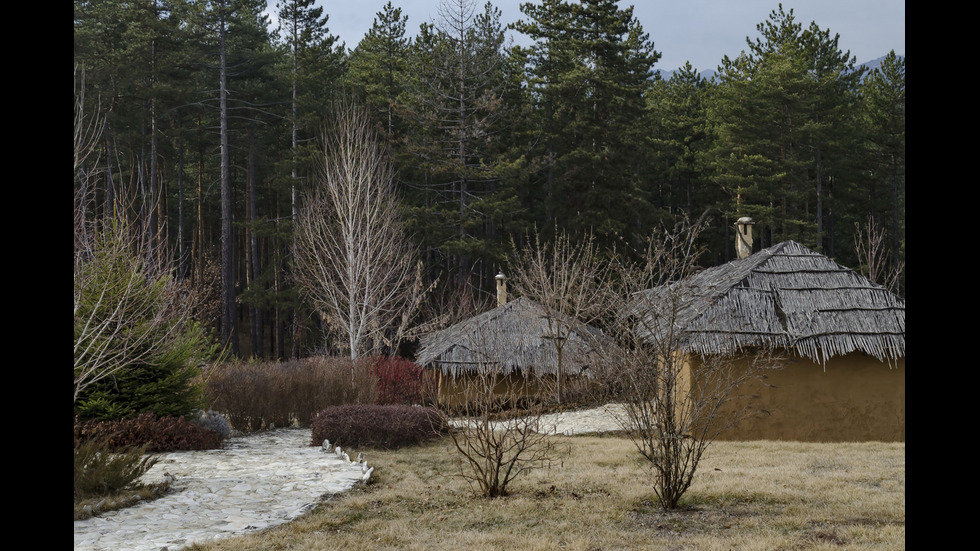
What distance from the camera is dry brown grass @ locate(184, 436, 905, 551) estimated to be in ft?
18.9

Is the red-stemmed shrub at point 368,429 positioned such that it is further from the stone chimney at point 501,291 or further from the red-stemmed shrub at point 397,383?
the stone chimney at point 501,291

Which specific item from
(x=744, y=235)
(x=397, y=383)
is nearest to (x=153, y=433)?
(x=397, y=383)

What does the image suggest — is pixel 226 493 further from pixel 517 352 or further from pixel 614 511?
pixel 517 352

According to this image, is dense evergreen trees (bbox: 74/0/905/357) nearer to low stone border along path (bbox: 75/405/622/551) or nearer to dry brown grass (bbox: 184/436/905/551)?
low stone border along path (bbox: 75/405/622/551)

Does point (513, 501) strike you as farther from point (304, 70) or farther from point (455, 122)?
point (304, 70)

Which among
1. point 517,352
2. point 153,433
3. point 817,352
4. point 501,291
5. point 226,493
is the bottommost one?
point 226,493

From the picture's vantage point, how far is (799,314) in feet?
41.1

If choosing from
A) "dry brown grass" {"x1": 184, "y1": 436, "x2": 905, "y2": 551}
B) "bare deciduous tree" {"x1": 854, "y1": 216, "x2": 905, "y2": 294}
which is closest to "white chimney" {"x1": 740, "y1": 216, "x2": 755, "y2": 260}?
"bare deciduous tree" {"x1": 854, "y1": 216, "x2": 905, "y2": 294}

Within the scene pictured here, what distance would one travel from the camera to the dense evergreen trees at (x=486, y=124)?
25750mm

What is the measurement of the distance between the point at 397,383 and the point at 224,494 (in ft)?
25.4

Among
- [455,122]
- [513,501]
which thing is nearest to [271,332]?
[455,122]

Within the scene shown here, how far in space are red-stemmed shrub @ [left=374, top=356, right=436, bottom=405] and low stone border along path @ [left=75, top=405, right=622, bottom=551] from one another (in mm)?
3207
